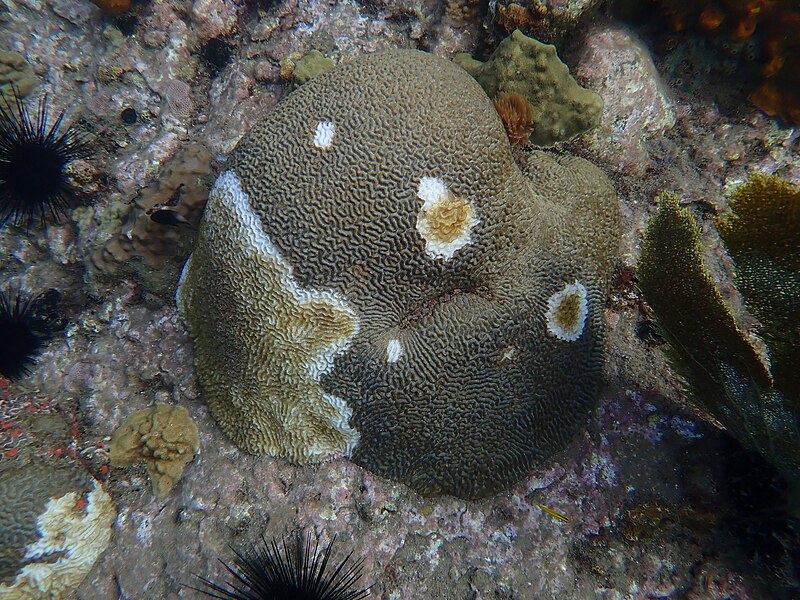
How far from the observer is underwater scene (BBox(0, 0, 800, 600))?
2307 millimetres

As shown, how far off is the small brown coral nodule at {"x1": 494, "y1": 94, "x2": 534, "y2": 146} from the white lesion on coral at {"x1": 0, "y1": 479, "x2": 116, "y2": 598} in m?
3.91

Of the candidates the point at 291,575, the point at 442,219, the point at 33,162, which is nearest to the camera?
the point at 291,575

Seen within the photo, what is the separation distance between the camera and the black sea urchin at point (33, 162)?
11.3 ft

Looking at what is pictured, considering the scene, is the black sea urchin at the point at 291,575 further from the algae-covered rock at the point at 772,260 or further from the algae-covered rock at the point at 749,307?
the algae-covered rock at the point at 772,260

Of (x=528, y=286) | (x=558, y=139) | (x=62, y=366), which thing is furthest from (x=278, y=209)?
(x=62, y=366)

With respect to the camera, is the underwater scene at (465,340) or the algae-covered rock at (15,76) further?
the algae-covered rock at (15,76)

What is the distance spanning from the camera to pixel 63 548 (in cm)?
307

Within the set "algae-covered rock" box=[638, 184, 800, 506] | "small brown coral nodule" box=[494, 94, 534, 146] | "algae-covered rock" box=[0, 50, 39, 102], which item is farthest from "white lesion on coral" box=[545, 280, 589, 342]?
"algae-covered rock" box=[0, 50, 39, 102]

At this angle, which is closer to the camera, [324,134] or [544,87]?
[324,134]

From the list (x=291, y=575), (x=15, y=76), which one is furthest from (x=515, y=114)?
(x=15, y=76)

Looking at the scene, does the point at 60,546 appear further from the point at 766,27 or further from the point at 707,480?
the point at 766,27

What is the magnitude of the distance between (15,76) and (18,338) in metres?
2.37

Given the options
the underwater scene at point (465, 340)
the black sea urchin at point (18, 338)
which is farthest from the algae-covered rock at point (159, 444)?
the black sea urchin at point (18, 338)

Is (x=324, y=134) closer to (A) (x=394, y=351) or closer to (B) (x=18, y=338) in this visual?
(A) (x=394, y=351)
